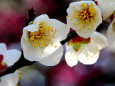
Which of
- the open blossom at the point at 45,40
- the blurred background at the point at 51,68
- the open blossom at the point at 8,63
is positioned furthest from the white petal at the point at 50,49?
the blurred background at the point at 51,68

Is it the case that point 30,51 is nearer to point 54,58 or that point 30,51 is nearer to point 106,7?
point 54,58

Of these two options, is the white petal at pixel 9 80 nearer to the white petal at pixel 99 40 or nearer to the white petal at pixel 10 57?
the white petal at pixel 10 57

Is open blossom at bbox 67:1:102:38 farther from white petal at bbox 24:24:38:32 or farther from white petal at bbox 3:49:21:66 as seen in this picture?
white petal at bbox 3:49:21:66

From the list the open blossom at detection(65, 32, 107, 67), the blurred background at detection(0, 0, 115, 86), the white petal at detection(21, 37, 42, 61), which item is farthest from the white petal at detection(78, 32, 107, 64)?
the blurred background at detection(0, 0, 115, 86)

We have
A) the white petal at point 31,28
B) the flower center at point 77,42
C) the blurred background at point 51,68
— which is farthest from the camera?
the blurred background at point 51,68

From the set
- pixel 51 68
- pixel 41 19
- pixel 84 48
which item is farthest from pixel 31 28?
pixel 51 68

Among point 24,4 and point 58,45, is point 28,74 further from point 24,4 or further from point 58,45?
point 58,45
